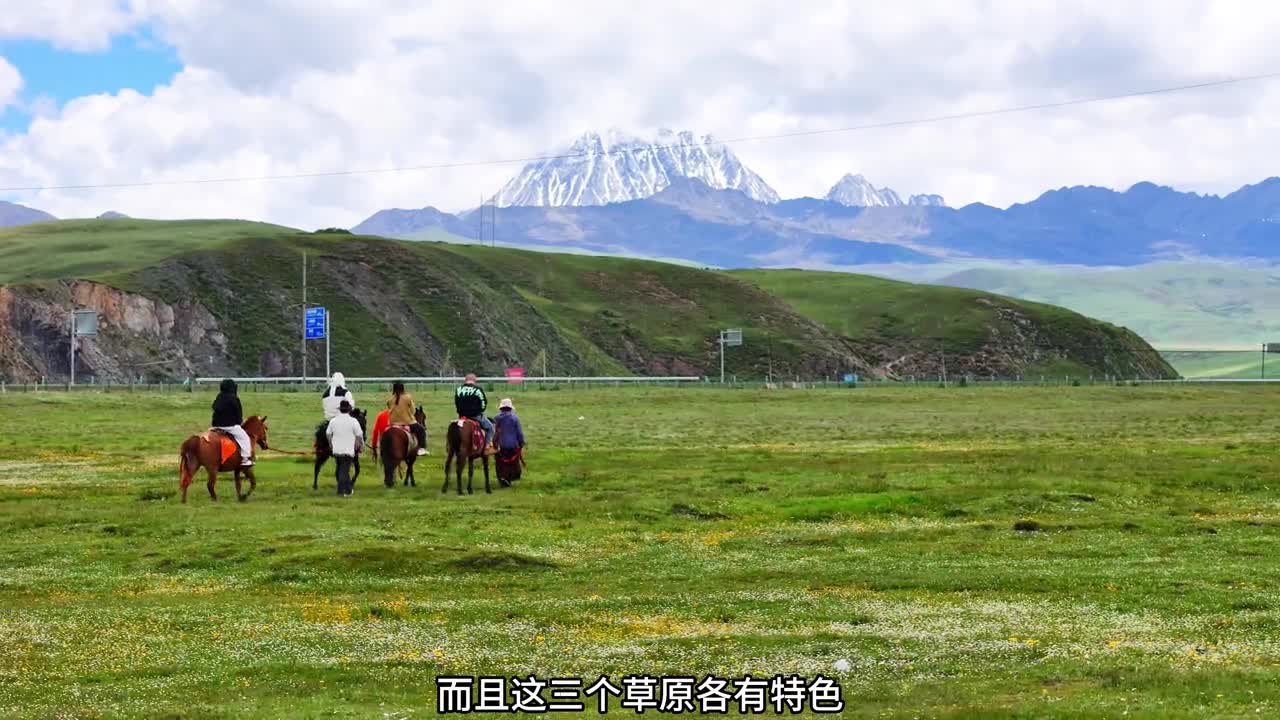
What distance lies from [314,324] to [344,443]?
348ft

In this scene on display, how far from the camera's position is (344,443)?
38.6 meters

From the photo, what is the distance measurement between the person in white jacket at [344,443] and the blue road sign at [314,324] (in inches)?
4073

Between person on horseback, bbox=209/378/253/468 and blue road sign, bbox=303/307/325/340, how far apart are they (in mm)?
103618

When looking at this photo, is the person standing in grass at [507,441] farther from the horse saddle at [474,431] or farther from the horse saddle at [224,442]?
the horse saddle at [224,442]

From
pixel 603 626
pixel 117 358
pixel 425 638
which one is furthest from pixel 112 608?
pixel 117 358

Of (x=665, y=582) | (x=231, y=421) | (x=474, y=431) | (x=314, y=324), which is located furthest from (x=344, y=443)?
(x=314, y=324)

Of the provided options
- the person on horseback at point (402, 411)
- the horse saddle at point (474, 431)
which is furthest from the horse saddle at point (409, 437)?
the horse saddle at point (474, 431)

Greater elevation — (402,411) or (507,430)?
(402,411)

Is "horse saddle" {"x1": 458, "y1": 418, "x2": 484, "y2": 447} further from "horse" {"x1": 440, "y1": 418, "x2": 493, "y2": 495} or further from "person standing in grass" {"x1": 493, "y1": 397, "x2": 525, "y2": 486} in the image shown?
"person standing in grass" {"x1": 493, "y1": 397, "x2": 525, "y2": 486}

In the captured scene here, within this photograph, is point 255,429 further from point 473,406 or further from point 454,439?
point 473,406

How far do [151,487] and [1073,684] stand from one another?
29911 mm

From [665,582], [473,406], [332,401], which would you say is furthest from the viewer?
[473,406]

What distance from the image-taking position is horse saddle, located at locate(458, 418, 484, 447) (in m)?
40.1

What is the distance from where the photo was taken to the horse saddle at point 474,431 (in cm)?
4009
